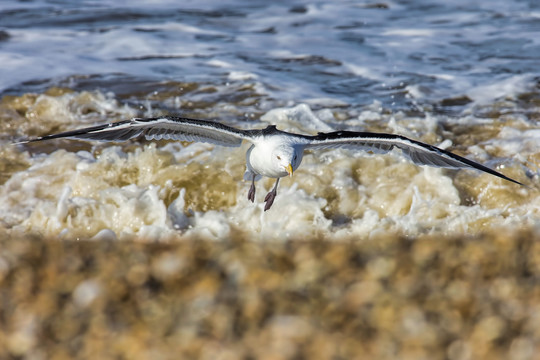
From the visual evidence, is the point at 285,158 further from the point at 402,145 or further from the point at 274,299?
the point at 274,299

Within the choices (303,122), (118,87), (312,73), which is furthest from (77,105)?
(312,73)

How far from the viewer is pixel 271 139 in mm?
8438

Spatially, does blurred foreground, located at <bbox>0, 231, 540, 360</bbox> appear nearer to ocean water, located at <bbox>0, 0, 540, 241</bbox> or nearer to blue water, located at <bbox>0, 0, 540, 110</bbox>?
ocean water, located at <bbox>0, 0, 540, 241</bbox>

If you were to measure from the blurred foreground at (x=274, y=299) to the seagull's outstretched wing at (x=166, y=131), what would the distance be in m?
3.30

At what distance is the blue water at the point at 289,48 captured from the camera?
1533 centimetres

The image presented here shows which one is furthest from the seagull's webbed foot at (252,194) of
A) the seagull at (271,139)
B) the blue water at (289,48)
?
the blue water at (289,48)

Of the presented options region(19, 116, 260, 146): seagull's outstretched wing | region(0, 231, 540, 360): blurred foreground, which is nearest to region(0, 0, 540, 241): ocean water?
region(19, 116, 260, 146): seagull's outstretched wing

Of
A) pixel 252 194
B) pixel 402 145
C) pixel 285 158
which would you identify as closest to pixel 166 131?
pixel 252 194

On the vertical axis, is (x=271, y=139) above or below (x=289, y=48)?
above

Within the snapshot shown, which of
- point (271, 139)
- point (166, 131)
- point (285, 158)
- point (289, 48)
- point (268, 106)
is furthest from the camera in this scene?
point (289, 48)

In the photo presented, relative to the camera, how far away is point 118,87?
15.5 metres

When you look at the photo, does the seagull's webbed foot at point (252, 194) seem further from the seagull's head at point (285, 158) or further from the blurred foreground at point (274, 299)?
the blurred foreground at point (274, 299)

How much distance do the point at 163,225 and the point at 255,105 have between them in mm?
5050

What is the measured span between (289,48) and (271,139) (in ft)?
36.3
